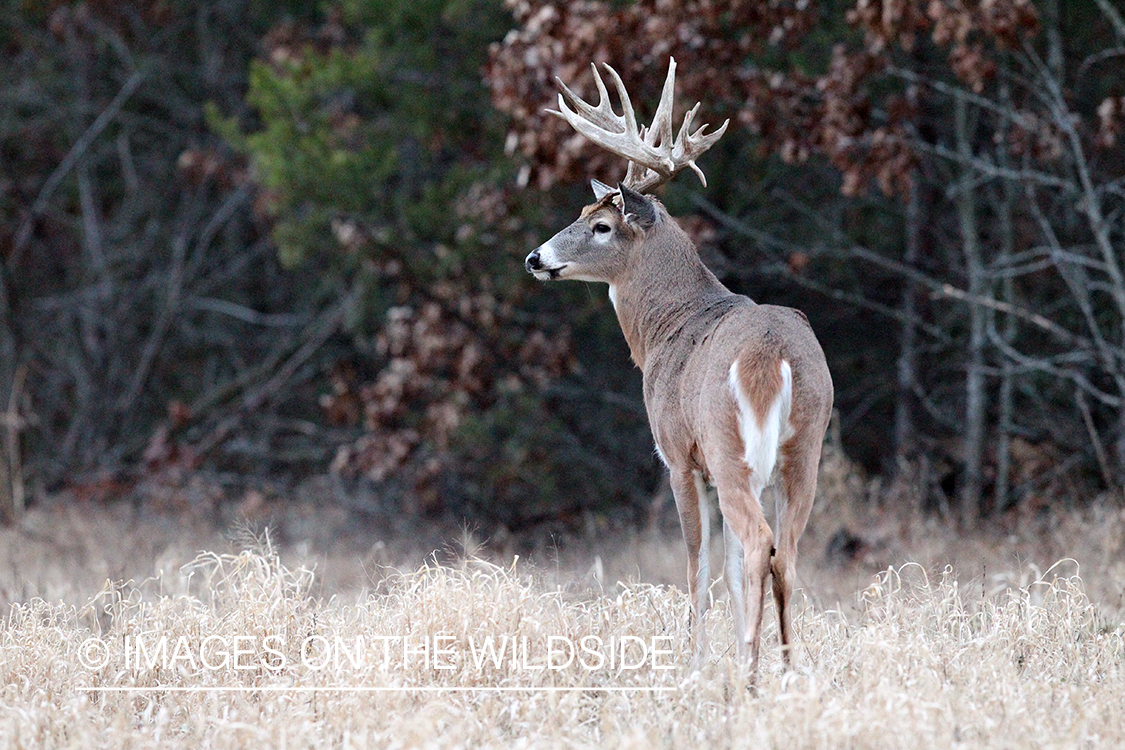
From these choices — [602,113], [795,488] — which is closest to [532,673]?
[795,488]

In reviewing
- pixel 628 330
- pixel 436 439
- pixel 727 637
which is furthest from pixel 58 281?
pixel 727 637

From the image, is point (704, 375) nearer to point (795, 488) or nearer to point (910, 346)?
point (795, 488)

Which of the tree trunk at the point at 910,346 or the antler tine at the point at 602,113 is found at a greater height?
the antler tine at the point at 602,113

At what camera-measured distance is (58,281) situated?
17109mm

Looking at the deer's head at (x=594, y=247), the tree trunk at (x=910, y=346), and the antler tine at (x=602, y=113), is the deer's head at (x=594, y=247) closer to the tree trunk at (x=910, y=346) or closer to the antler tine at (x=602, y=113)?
the antler tine at (x=602, y=113)

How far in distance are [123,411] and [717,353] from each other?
36.8ft

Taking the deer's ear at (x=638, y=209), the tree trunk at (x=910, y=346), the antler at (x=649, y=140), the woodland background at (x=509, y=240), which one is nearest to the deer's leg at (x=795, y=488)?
the deer's ear at (x=638, y=209)

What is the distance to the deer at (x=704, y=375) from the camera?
4938 millimetres

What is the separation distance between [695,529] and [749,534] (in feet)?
2.28

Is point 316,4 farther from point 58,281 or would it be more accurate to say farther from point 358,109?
point 58,281

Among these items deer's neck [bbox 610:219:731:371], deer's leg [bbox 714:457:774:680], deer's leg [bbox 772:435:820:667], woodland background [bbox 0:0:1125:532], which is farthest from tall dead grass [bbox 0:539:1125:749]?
woodland background [bbox 0:0:1125:532]

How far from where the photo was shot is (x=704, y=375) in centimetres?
529

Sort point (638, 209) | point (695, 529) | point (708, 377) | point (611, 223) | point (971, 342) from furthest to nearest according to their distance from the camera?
point (971, 342) → point (611, 223) → point (638, 209) → point (695, 529) → point (708, 377)

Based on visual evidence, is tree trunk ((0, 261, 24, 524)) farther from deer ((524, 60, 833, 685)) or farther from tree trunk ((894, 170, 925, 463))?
tree trunk ((894, 170, 925, 463))
